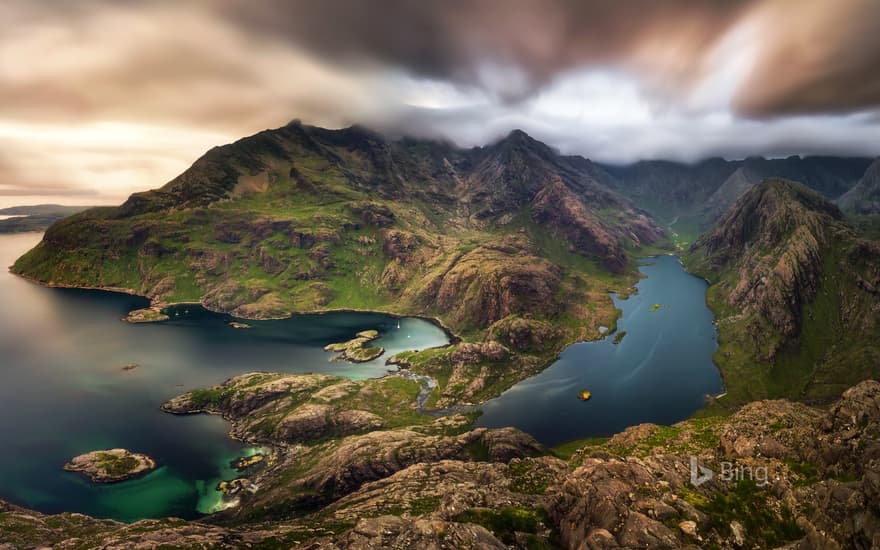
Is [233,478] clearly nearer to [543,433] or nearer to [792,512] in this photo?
[543,433]

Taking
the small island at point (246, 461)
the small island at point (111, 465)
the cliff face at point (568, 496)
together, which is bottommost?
the small island at point (246, 461)

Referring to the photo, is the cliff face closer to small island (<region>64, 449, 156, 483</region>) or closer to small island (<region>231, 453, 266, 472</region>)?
small island (<region>231, 453, 266, 472</region>)

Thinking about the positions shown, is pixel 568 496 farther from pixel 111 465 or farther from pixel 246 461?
pixel 111 465

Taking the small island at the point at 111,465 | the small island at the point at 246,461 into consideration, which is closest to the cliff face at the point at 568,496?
the small island at the point at 246,461

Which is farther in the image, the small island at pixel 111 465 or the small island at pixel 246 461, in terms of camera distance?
the small island at pixel 246 461

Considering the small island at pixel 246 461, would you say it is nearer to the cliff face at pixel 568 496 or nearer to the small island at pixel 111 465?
the cliff face at pixel 568 496

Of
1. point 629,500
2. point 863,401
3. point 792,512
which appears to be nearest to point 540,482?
point 629,500
